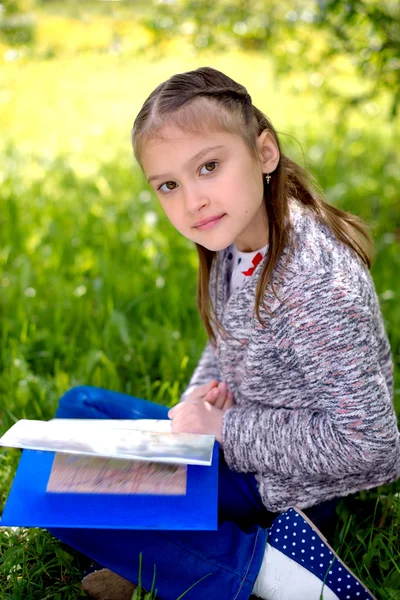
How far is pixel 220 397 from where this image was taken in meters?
1.78

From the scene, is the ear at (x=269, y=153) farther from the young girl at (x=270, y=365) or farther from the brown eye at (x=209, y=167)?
the brown eye at (x=209, y=167)

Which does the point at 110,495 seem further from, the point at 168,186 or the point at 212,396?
the point at 168,186

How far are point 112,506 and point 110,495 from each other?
0.12ft

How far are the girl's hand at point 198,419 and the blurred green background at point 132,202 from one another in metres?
0.46

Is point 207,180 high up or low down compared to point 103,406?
up

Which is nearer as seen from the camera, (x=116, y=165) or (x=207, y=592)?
(x=207, y=592)

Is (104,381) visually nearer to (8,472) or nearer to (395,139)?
(8,472)

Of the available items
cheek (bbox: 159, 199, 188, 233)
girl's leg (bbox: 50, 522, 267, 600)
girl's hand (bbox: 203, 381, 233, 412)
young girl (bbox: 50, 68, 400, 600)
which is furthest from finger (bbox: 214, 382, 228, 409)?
cheek (bbox: 159, 199, 188, 233)

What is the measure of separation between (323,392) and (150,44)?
237cm

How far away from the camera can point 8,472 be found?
6.08 feet

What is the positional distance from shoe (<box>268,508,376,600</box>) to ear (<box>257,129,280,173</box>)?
76 centimetres

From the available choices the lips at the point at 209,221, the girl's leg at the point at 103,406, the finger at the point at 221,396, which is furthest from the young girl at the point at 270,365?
the girl's leg at the point at 103,406

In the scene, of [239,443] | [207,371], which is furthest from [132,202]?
[239,443]

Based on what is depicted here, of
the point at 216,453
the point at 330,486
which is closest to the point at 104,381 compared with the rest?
the point at 216,453
